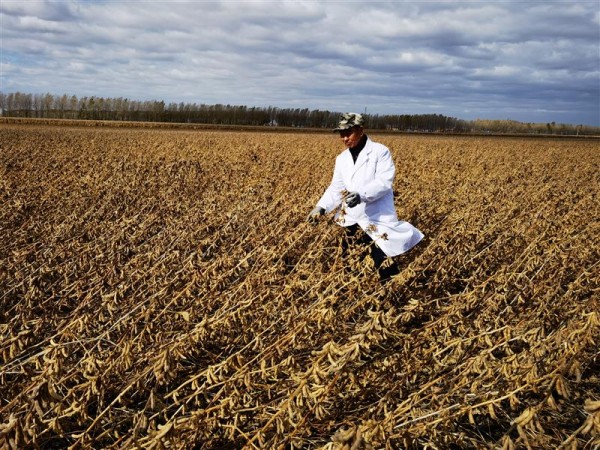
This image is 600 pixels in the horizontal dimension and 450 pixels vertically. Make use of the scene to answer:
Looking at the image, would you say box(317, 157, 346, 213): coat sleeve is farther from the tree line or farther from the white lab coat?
the tree line

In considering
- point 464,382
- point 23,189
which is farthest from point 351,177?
point 23,189

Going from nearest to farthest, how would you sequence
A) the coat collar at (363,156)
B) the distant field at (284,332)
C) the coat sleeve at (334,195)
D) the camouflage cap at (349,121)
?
the distant field at (284,332) < the camouflage cap at (349,121) < the coat collar at (363,156) < the coat sleeve at (334,195)

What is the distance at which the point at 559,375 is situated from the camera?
1.68 m

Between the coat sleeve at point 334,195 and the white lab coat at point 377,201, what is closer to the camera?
the white lab coat at point 377,201

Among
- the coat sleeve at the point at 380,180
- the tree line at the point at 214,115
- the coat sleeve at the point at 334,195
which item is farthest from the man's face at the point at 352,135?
the tree line at the point at 214,115

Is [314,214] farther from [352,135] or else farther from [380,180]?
[352,135]

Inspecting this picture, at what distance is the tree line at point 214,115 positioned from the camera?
7362 centimetres

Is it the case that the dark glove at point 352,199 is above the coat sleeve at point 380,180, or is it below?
below

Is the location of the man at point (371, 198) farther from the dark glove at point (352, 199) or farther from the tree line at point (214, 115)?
the tree line at point (214, 115)

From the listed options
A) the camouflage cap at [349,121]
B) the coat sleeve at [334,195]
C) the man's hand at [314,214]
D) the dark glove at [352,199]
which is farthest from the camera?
the coat sleeve at [334,195]

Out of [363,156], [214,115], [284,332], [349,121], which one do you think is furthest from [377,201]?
[214,115]

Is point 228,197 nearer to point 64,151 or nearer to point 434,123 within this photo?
point 64,151

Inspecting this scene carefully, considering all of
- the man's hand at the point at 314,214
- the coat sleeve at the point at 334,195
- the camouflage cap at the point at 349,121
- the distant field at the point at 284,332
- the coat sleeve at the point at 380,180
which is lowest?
the distant field at the point at 284,332

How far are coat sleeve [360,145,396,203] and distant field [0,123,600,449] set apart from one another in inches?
21.7
